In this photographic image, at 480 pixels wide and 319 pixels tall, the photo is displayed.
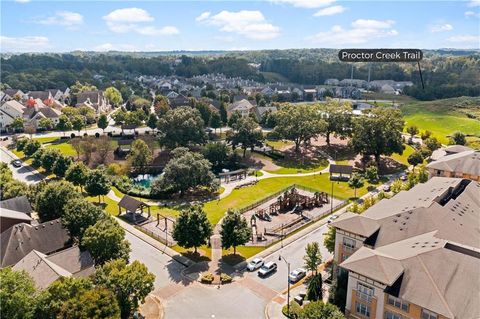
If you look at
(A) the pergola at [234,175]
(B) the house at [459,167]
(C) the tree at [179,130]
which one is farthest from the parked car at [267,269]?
(C) the tree at [179,130]

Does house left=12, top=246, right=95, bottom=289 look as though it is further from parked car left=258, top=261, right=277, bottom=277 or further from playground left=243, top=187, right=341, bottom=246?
playground left=243, top=187, right=341, bottom=246

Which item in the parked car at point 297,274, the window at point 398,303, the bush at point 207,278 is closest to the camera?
the window at point 398,303

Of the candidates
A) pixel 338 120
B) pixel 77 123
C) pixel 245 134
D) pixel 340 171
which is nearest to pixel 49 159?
pixel 77 123

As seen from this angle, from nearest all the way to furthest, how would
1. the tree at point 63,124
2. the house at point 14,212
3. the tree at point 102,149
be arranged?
the house at point 14,212 < the tree at point 102,149 < the tree at point 63,124

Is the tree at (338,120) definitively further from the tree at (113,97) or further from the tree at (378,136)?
the tree at (113,97)

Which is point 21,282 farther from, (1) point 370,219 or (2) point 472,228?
(2) point 472,228

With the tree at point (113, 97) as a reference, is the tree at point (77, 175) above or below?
below
